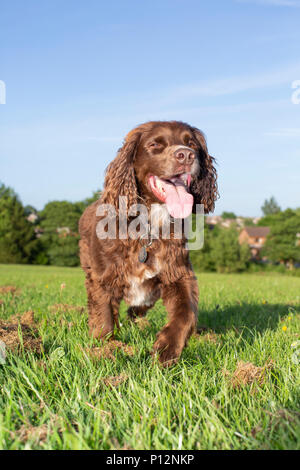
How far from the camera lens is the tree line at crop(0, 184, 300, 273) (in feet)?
181

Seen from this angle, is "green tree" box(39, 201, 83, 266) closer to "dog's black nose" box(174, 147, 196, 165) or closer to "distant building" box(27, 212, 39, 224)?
"distant building" box(27, 212, 39, 224)

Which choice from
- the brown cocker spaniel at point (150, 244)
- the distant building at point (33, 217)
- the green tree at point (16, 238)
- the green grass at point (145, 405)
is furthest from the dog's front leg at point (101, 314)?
the distant building at point (33, 217)

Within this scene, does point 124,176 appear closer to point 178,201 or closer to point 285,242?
point 178,201

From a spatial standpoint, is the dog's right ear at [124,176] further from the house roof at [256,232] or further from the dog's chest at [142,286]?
the house roof at [256,232]

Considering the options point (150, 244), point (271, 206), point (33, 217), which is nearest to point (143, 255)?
point (150, 244)

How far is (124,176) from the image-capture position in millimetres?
4207

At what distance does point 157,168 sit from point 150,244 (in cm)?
73

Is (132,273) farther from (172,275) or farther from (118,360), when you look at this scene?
(118,360)

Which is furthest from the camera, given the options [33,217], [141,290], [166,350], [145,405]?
[33,217]

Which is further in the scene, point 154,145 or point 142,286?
point 154,145

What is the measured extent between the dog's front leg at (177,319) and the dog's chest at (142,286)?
145 mm
